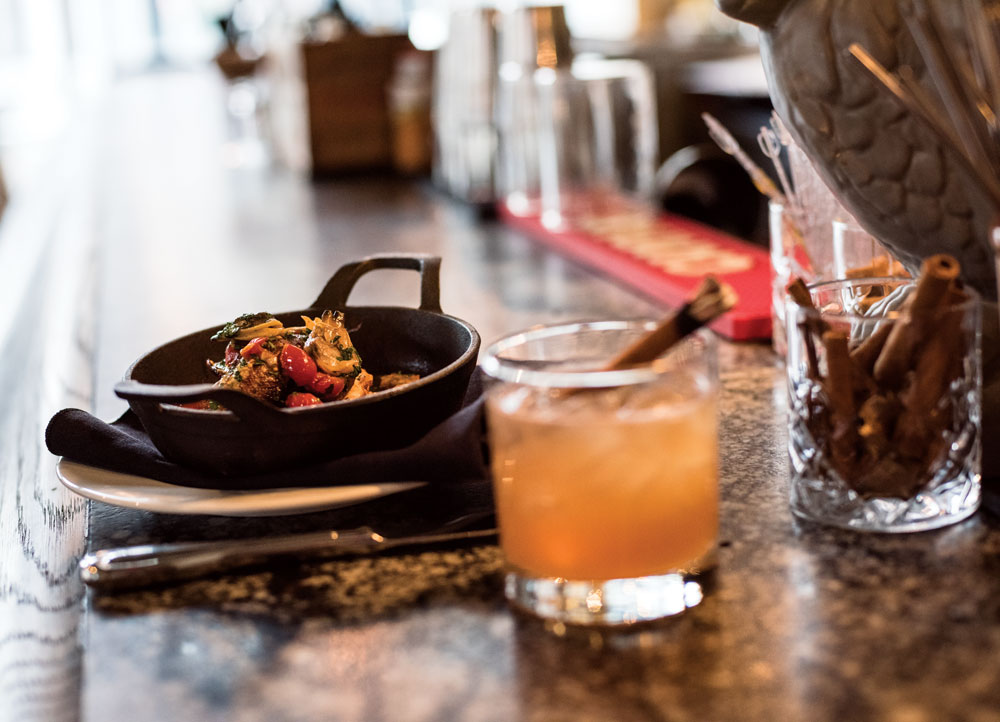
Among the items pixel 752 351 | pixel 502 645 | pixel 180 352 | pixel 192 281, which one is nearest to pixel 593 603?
pixel 502 645

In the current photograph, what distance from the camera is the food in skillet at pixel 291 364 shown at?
698mm

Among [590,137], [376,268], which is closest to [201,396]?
[376,268]

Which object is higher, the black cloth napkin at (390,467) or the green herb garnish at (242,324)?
the green herb garnish at (242,324)

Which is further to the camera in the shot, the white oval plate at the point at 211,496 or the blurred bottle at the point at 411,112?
the blurred bottle at the point at 411,112

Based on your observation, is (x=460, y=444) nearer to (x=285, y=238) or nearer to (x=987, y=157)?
(x=987, y=157)

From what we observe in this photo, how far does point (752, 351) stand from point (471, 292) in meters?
0.47

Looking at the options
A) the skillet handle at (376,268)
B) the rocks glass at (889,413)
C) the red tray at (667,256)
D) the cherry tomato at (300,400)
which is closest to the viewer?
the rocks glass at (889,413)

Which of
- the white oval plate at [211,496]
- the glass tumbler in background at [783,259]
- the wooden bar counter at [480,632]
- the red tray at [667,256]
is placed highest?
the glass tumbler in background at [783,259]

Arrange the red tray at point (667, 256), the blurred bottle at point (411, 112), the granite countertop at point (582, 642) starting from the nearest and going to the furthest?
the granite countertop at point (582, 642), the red tray at point (667, 256), the blurred bottle at point (411, 112)

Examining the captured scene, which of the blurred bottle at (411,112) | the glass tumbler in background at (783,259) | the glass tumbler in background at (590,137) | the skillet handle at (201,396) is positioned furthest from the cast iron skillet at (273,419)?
the blurred bottle at (411,112)

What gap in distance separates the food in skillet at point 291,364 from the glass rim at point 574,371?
0.14 meters

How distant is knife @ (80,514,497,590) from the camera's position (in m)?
0.60

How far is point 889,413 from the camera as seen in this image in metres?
0.59

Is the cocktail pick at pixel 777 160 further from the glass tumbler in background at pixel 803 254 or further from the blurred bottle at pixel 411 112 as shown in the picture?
the blurred bottle at pixel 411 112
